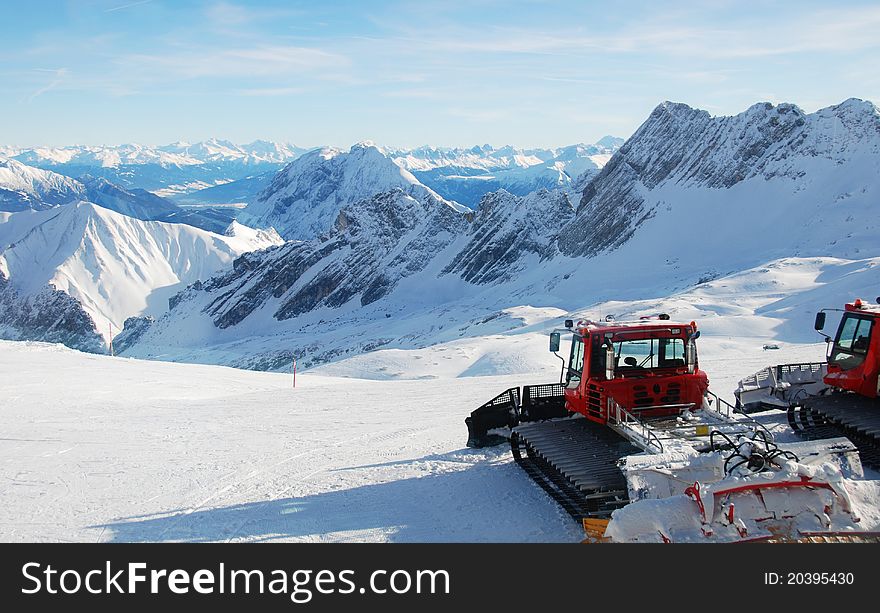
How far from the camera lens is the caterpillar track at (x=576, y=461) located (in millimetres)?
9328

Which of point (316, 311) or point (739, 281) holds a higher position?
point (739, 281)

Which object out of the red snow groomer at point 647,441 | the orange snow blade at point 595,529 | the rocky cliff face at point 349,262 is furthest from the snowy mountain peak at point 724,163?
the orange snow blade at point 595,529

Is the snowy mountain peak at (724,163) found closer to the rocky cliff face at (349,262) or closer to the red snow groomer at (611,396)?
the rocky cliff face at (349,262)

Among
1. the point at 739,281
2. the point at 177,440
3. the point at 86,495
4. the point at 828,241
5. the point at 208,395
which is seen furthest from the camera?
the point at 828,241

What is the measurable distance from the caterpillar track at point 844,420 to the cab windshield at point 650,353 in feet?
9.66

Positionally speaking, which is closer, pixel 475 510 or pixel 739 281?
pixel 475 510

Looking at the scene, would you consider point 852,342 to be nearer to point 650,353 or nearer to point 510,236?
point 650,353

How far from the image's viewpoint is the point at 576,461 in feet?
34.2
